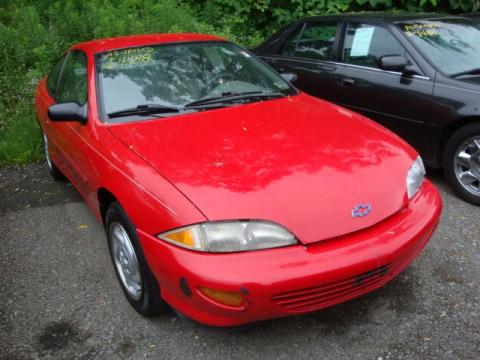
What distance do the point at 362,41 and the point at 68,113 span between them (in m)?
2.93

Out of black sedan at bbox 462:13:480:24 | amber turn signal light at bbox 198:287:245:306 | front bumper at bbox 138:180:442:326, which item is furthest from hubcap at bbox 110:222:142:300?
black sedan at bbox 462:13:480:24

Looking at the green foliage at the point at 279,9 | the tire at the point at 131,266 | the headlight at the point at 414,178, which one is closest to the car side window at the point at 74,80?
the tire at the point at 131,266

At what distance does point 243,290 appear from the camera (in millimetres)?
2098

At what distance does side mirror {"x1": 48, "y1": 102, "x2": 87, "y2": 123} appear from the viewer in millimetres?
3170

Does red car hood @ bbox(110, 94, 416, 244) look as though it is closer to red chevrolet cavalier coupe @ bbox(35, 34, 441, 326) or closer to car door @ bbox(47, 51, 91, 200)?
red chevrolet cavalier coupe @ bbox(35, 34, 441, 326)

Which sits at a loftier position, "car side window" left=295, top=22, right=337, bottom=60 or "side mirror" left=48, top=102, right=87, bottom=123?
"car side window" left=295, top=22, right=337, bottom=60

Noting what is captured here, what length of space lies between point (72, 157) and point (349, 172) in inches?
79.4

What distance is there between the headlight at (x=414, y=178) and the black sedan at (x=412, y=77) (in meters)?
1.29

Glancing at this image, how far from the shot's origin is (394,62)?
423cm

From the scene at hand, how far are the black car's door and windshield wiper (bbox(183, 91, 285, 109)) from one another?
156 cm

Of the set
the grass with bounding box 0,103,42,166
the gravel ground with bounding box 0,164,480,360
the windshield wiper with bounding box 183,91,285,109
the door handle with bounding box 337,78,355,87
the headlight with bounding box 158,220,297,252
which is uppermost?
the windshield wiper with bounding box 183,91,285,109

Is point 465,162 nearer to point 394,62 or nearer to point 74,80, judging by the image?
point 394,62

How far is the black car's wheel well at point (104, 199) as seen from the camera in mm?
2896

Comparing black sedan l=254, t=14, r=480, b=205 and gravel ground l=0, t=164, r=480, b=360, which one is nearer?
gravel ground l=0, t=164, r=480, b=360
